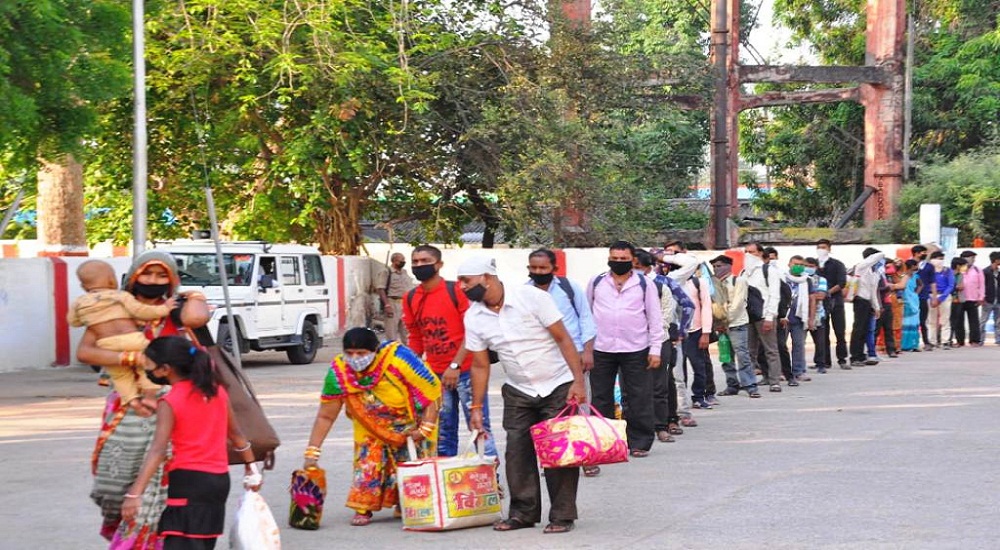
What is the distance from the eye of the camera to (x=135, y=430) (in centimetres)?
643

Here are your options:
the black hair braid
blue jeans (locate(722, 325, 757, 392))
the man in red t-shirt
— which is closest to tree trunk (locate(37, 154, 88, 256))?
blue jeans (locate(722, 325, 757, 392))

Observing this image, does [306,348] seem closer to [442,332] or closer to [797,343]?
[797,343]

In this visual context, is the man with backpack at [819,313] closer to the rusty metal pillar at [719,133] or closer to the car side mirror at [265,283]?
the car side mirror at [265,283]

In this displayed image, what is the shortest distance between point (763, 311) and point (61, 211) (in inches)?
526

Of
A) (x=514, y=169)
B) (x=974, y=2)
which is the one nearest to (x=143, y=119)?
(x=514, y=169)

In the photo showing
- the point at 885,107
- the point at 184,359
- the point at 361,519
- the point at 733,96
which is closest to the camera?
the point at 184,359

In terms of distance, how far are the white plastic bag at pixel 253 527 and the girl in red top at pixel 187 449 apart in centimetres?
58

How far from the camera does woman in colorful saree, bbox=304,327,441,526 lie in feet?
27.8

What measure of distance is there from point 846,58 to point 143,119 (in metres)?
30.5

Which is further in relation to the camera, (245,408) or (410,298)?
(410,298)

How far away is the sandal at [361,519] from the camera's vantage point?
8.72m

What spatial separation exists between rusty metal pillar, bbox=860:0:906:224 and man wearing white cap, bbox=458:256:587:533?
3326 centimetres

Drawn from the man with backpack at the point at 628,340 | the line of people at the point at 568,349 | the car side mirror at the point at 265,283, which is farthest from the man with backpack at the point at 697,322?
the car side mirror at the point at 265,283

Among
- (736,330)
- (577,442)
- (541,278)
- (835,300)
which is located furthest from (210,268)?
(577,442)
